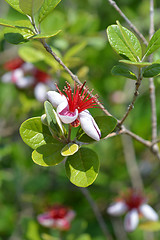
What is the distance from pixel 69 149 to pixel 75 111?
4.9 inches

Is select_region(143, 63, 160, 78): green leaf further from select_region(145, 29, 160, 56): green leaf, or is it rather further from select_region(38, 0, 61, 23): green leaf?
select_region(38, 0, 61, 23): green leaf

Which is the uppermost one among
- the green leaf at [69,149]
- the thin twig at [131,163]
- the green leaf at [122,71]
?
the green leaf at [122,71]

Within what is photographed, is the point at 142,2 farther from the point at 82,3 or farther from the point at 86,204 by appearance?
the point at 86,204

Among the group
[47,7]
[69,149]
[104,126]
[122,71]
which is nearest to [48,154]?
[69,149]

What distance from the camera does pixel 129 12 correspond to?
9.56 feet

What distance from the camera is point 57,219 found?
2.02 metres

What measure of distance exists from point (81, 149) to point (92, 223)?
1631 mm

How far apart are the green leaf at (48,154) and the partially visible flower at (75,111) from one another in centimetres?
10

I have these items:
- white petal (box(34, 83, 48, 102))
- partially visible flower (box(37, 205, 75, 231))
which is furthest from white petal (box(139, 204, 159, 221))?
white petal (box(34, 83, 48, 102))

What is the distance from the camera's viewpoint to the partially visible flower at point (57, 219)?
1.99m

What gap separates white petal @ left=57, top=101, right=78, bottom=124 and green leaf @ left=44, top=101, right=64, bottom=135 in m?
0.02

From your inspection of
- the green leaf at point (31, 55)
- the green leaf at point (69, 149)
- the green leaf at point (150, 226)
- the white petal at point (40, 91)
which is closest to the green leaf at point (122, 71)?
the green leaf at point (69, 149)

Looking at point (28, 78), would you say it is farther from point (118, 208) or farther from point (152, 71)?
point (152, 71)

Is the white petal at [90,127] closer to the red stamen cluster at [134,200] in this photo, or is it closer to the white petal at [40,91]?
the white petal at [40,91]
